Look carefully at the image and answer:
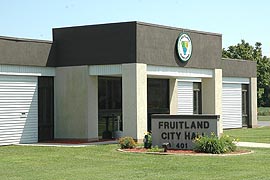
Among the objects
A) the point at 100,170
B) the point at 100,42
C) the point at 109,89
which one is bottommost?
the point at 100,170

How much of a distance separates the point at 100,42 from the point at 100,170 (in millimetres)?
11809

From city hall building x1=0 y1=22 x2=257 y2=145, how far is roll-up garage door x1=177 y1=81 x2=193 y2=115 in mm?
3801

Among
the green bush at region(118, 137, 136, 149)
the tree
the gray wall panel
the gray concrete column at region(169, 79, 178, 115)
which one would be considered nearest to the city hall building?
the gray concrete column at region(169, 79, 178, 115)

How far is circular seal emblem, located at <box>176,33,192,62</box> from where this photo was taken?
3029 centimetres

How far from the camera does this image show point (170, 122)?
2431cm

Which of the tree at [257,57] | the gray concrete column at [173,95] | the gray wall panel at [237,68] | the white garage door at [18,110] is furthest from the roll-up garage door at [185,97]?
the tree at [257,57]

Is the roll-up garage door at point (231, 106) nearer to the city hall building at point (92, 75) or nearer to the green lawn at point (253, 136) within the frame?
the green lawn at point (253, 136)

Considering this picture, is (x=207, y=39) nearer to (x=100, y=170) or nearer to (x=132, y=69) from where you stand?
(x=132, y=69)

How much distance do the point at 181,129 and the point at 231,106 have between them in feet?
61.5

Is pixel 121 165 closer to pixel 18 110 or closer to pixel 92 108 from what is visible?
pixel 18 110

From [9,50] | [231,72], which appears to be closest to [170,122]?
[9,50]

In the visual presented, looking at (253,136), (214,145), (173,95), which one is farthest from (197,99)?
(214,145)

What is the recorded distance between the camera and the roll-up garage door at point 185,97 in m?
37.2

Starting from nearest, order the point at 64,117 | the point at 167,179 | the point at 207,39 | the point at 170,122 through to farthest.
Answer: the point at 167,179 < the point at 170,122 < the point at 64,117 < the point at 207,39
